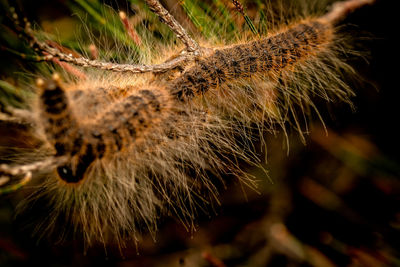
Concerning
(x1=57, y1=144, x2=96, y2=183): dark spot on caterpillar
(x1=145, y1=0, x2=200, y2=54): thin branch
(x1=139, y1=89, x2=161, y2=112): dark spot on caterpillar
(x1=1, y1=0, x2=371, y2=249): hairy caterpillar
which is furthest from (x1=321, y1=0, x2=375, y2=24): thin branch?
(x1=57, y1=144, x2=96, y2=183): dark spot on caterpillar

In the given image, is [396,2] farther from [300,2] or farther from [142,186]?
[142,186]

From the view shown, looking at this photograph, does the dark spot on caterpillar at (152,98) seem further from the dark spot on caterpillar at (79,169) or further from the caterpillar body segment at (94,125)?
the dark spot on caterpillar at (79,169)

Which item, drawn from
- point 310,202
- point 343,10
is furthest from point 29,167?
point 310,202

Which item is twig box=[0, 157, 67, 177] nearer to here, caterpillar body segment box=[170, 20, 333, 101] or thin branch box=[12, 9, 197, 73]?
thin branch box=[12, 9, 197, 73]

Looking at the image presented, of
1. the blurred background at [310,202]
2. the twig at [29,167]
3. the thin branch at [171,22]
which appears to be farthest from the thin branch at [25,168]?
the blurred background at [310,202]

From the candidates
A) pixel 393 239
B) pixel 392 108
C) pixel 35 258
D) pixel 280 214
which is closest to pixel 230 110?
pixel 280 214

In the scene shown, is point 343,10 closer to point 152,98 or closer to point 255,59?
point 255,59
